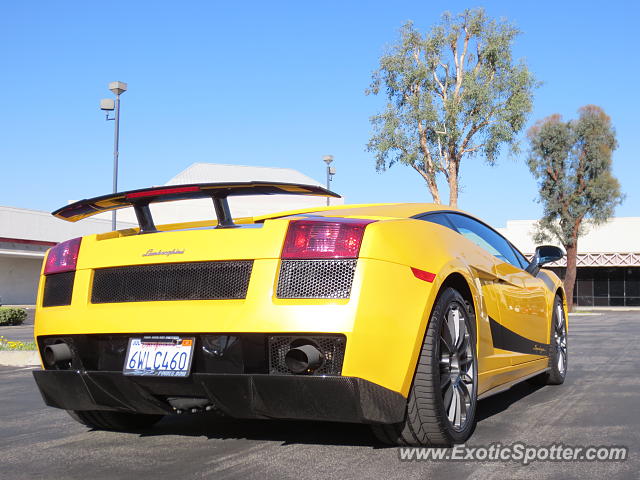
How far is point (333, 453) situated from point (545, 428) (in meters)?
1.43

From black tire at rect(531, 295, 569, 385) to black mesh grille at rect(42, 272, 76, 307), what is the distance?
3850mm

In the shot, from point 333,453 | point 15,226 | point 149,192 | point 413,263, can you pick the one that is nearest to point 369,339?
point 413,263

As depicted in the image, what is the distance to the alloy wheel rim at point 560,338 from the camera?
6.31 m

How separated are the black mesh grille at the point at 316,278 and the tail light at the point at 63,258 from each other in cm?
129

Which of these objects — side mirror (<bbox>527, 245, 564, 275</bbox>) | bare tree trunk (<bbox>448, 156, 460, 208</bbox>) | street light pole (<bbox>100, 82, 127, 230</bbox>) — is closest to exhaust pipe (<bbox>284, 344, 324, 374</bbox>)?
side mirror (<bbox>527, 245, 564, 275</bbox>)

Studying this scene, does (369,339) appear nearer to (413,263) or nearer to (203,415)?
(413,263)

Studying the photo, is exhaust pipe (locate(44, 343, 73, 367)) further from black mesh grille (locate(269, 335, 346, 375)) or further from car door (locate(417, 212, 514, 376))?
car door (locate(417, 212, 514, 376))

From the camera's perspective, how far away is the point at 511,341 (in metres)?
4.85

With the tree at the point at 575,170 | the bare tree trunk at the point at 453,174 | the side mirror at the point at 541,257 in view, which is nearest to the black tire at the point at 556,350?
the side mirror at the point at 541,257

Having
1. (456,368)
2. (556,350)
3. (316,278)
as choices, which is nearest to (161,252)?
(316,278)

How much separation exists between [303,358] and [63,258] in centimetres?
160

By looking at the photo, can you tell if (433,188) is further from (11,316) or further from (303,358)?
(303,358)

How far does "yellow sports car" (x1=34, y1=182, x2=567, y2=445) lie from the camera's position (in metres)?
3.26

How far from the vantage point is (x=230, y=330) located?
3318mm
